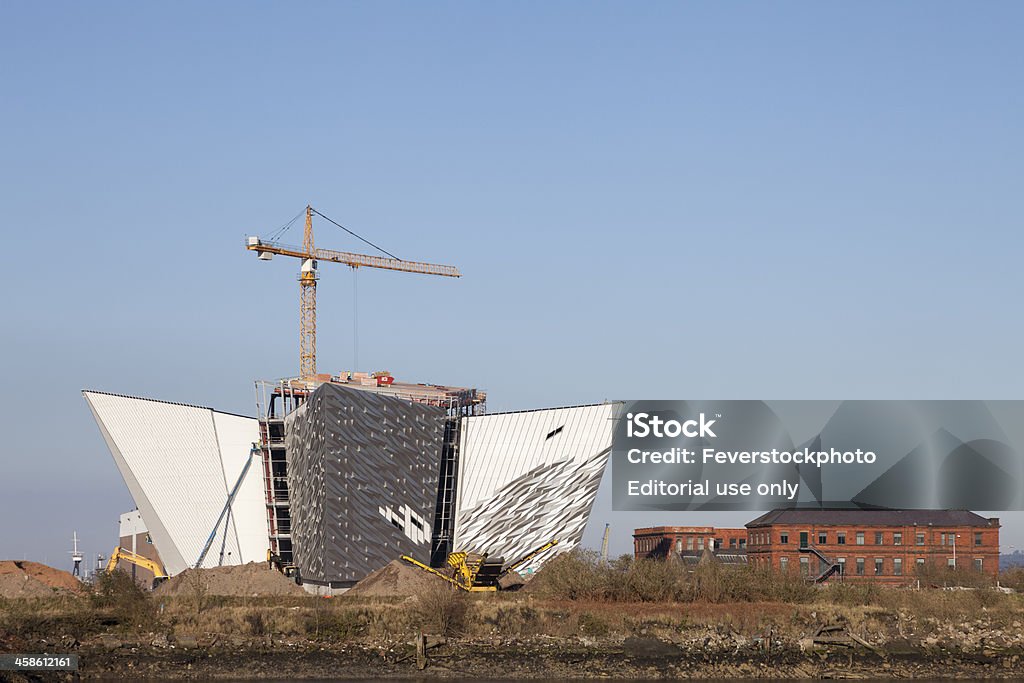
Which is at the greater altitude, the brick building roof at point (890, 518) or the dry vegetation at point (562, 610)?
the brick building roof at point (890, 518)

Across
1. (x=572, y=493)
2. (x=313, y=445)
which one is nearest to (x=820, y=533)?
(x=572, y=493)

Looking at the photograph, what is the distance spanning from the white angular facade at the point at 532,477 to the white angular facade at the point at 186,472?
1532 centimetres

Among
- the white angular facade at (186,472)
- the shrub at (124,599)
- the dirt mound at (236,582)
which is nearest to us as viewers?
the shrub at (124,599)

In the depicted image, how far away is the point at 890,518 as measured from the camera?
11225cm

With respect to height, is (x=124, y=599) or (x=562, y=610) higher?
(x=124, y=599)

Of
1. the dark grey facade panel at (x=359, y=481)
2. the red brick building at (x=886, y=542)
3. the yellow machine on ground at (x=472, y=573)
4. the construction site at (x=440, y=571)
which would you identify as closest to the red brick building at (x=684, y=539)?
the construction site at (x=440, y=571)

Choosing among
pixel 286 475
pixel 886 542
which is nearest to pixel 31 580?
pixel 286 475

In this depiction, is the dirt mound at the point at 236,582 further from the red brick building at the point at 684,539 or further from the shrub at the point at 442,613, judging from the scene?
the red brick building at the point at 684,539

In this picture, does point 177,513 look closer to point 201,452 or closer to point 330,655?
point 201,452

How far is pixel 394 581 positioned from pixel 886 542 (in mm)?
53507

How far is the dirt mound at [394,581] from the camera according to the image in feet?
242

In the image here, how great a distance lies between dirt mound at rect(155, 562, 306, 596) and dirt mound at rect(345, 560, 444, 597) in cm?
491

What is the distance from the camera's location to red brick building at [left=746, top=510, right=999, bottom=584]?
111000mm

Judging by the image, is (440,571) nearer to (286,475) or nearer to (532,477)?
(532,477)
